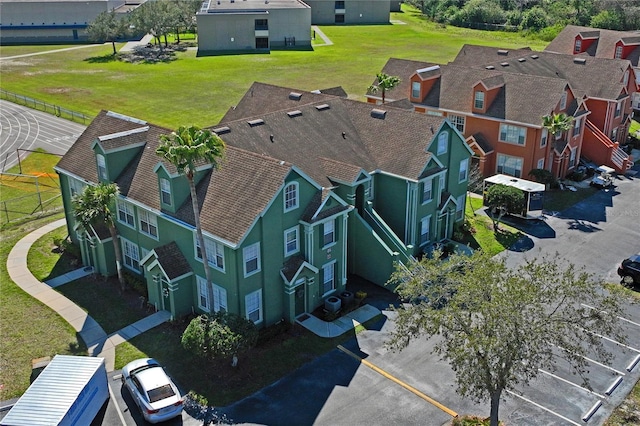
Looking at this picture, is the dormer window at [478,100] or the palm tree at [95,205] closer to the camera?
the palm tree at [95,205]

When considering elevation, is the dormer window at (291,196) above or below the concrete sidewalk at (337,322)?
above

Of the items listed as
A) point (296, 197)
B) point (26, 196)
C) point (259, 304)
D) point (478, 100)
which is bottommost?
point (26, 196)

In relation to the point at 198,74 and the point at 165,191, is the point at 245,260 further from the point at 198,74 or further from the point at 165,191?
the point at 198,74

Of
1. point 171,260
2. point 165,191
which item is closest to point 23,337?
point 171,260

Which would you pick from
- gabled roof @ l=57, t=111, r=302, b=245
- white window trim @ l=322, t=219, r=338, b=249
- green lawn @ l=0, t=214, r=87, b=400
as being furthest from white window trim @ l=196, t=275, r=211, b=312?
white window trim @ l=322, t=219, r=338, b=249

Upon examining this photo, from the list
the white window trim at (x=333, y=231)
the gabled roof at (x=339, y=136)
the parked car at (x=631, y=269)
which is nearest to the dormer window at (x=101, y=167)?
the gabled roof at (x=339, y=136)

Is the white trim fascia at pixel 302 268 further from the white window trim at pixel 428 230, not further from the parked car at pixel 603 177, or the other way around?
the parked car at pixel 603 177
